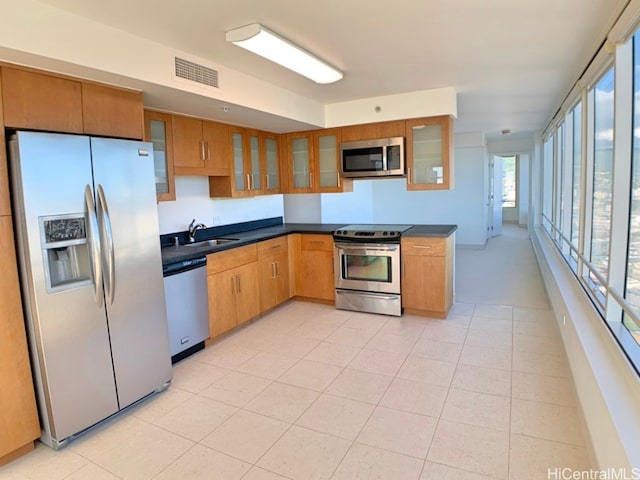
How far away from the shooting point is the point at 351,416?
8.28ft

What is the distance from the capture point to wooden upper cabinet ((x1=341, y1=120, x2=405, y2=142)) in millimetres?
4477

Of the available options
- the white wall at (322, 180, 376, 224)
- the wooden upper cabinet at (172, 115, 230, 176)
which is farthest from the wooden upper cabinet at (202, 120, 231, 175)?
the white wall at (322, 180, 376, 224)

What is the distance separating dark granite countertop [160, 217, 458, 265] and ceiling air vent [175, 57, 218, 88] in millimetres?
1404

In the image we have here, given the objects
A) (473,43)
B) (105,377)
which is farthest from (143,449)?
(473,43)

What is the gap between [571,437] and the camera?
222 cm

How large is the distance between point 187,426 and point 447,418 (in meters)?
1.62

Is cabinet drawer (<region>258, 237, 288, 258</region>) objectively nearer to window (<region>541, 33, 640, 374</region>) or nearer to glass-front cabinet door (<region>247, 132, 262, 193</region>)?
glass-front cabinet door (<region>247, 132, 262, 193</region>)

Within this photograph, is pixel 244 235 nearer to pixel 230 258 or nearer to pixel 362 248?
pixel 230 258

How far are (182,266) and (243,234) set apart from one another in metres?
1.39


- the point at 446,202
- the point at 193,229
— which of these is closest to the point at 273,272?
the point at 193,229

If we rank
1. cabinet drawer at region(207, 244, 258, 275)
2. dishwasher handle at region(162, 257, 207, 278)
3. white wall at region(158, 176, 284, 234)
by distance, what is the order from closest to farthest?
dishwasher handle at region(162, 257, 207, 278) → cabinet drawer at region(207, 244, 258, 275) → white wall at region(158, 176, 284, 234)

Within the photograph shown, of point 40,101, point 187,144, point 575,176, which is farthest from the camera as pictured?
point 575,176

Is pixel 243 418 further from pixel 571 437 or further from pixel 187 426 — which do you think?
pixel 571 437

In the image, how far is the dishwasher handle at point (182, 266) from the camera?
10.4 ft
